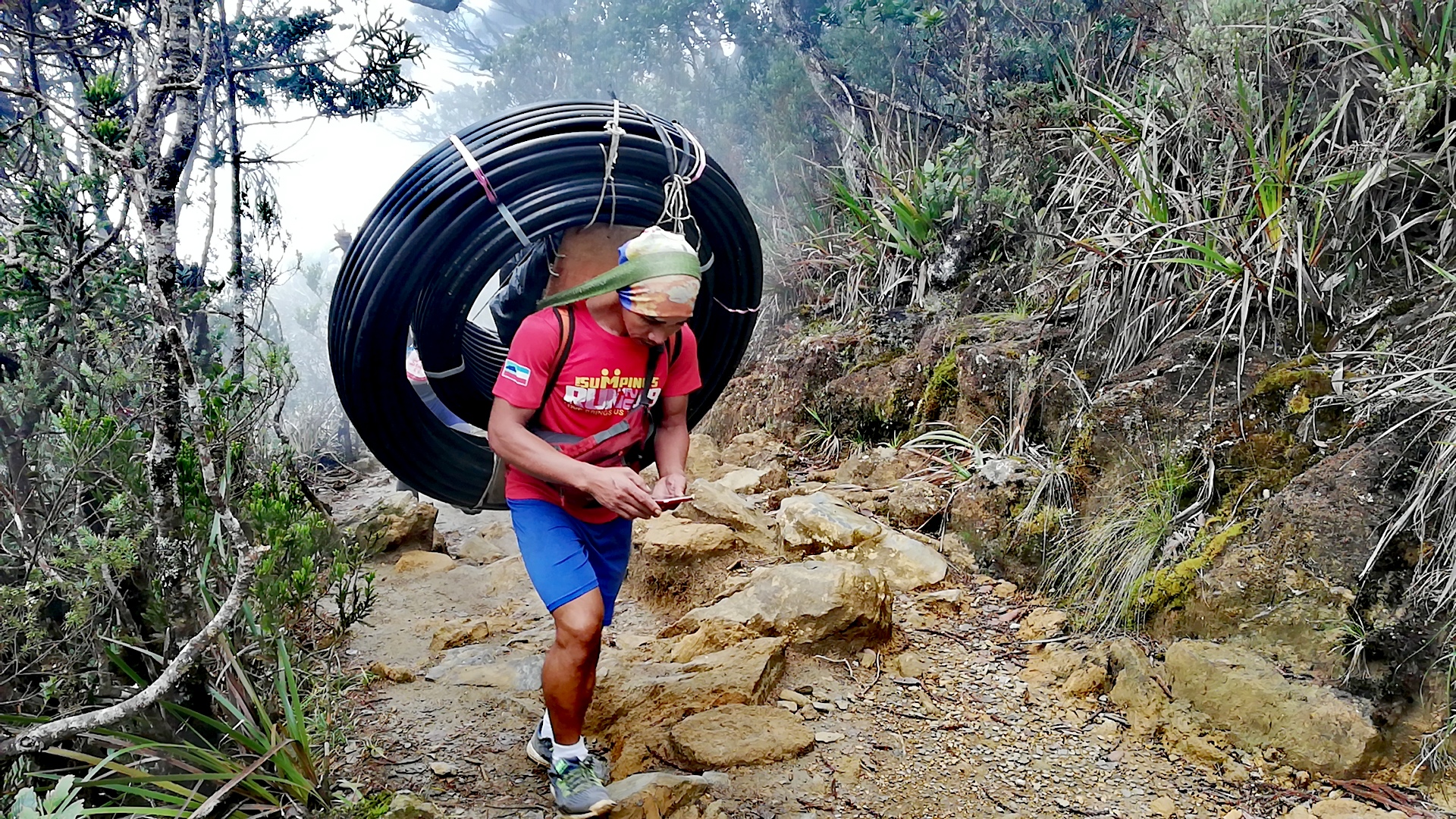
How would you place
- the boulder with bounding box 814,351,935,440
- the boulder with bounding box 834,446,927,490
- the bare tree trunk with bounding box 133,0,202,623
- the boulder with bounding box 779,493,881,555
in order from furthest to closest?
the boulder with bounding box 814,351,935,440 < the boulder with bounding box 834,446,927,490 < the boulder with bounding box 779,493,881,555 < the bare tree trunk with bounding box 133,0,202,623

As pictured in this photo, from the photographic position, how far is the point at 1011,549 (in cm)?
375

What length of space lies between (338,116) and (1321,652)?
13.7 ft

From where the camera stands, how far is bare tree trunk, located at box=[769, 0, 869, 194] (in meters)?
6.46

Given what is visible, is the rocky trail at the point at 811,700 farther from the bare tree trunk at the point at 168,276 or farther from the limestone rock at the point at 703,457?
the limestone rock at the point at 703,457

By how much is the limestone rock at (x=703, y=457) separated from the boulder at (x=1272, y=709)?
11.0ft

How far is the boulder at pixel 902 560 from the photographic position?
12.3ft

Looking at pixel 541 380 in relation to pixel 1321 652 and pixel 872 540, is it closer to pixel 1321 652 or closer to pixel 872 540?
pixel 872 540

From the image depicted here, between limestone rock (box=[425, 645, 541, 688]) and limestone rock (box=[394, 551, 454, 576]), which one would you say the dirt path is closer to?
limestone rock (box=[425, 645, 541, 688])

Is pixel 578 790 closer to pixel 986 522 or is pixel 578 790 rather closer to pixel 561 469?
pixel 561 469

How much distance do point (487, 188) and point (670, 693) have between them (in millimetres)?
1691

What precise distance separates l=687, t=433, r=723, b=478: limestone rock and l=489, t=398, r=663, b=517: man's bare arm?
3.31 meters

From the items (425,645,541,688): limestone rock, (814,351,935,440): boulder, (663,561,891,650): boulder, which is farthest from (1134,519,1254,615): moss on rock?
(425,645,541,688): limestone rock

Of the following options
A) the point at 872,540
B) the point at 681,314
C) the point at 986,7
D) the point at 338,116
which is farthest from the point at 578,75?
the point at 681,314

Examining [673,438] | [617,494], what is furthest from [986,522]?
[617,494]
